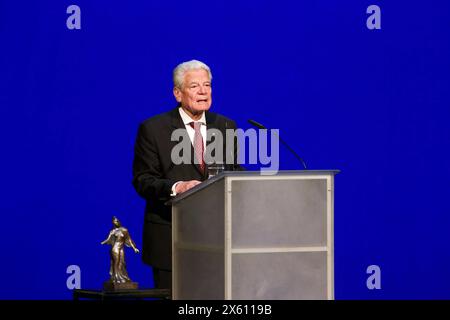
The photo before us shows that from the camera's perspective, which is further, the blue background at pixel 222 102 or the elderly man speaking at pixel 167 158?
the blue background at pixel 222 102

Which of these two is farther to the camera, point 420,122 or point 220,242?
point 420,122

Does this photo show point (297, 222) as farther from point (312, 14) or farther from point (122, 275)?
point (312, 14)

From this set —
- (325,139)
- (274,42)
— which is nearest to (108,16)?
(274,42)

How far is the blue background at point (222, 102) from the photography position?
5.81 metres

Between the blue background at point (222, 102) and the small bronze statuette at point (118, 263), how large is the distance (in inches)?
41.3

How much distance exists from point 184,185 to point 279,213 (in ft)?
1.69

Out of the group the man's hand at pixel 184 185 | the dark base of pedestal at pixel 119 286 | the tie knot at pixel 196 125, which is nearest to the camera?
the man's hand at pixel 184 185

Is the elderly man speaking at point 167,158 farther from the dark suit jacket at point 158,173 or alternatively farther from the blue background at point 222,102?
the blue background at point 222,102

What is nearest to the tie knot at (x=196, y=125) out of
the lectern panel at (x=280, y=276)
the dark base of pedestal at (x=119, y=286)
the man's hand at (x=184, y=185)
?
the man's hand at (x=184, y=185)

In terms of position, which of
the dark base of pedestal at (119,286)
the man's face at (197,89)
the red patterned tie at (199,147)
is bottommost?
the dark base of pedestal at (119,286)

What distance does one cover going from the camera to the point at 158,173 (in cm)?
472

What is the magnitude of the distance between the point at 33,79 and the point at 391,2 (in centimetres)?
196

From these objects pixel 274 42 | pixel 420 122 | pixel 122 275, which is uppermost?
pixel 274 42

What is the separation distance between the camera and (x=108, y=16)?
5816 millimetres
